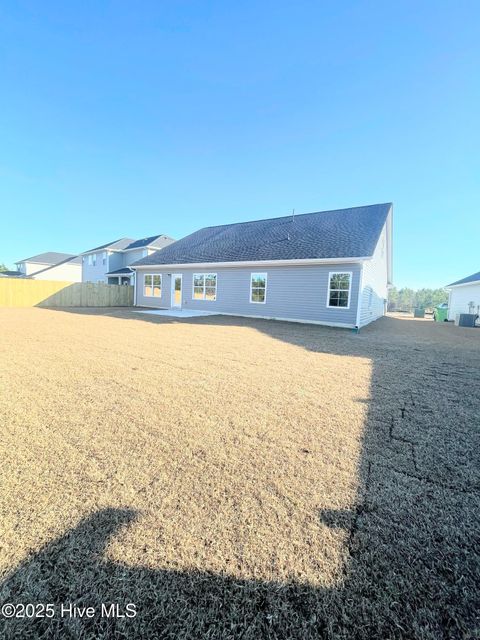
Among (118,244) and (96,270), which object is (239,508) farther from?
(96,270)

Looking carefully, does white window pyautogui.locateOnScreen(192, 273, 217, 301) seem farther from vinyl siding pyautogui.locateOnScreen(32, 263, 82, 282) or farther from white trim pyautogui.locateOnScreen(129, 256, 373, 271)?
vinyl siding pyautogui.locateOnScreen(32, 263, 82, 282)

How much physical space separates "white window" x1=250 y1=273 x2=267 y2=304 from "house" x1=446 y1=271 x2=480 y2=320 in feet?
48.8

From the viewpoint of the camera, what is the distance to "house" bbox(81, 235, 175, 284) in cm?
2809

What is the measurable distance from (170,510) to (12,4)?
16.2 metres

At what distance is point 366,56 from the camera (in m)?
10.7

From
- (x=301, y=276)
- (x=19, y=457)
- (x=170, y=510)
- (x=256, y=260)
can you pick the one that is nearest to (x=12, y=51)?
(x=256, y=260)

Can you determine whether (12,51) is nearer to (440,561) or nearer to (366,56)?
(366,56)

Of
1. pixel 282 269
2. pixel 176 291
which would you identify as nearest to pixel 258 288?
pixel 282 269

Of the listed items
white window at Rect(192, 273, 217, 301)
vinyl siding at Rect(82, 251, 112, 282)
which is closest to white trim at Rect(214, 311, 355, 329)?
white window at Rect(192, 273, 217, 301)

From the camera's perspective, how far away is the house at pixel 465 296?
1847 cm

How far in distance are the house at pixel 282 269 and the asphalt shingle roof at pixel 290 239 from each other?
0.14 ft

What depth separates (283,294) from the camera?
13891mm

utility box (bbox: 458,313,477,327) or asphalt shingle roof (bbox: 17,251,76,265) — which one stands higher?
asphalt shingle roof (bbox: 17,251,76,265)

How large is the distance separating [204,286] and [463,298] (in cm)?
1903
